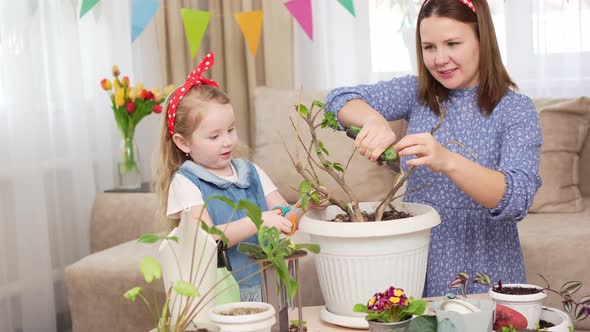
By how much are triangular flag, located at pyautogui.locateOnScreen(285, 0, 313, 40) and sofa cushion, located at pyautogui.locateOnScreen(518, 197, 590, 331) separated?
4.44ft

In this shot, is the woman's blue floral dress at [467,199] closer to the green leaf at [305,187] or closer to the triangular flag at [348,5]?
the green leaf at [305,187]

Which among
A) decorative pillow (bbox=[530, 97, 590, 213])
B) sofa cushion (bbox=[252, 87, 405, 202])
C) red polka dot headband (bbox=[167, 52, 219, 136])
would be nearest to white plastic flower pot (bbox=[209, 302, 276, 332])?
red polka dot headband (bbox=[167, 52, 219, 136])

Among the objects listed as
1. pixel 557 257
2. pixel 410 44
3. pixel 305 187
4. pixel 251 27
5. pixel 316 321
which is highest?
pixel 251 27

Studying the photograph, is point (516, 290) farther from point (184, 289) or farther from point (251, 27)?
point (251, 27)

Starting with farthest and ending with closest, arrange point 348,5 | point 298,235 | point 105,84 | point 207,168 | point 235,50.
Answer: point 235,50 → point 348,5 → point 105,84 → point 298,235 → point 207,168

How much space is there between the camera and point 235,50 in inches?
142

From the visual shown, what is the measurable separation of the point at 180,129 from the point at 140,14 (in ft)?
5.91

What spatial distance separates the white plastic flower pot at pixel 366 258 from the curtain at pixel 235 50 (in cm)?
222

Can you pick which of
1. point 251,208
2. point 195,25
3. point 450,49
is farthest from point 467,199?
point 195,25

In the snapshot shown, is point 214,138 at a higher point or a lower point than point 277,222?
higher

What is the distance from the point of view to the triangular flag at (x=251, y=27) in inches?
137

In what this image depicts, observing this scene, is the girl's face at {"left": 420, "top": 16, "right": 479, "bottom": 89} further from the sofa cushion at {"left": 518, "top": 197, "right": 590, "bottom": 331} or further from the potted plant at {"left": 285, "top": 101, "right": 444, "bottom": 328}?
the sofa cushion at {"left": 518, "top": 197, "right": 590, "bottom": 331}

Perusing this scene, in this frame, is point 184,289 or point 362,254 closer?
point 184,289

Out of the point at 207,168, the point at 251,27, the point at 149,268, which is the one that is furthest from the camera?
the point at 251,27
